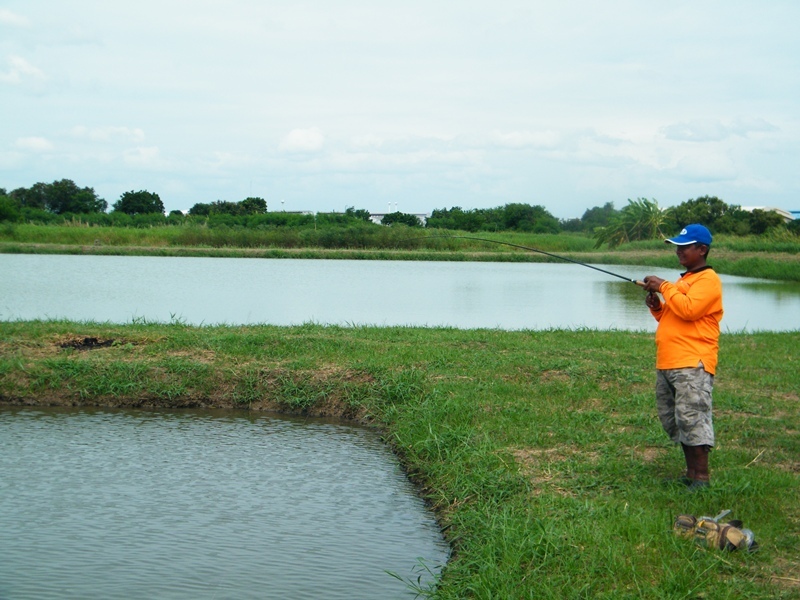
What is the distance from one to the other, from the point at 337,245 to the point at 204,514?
3210 centimetres

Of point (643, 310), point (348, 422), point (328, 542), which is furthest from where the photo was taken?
point (643, 310)

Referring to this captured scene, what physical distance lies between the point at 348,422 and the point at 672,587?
4.72 m

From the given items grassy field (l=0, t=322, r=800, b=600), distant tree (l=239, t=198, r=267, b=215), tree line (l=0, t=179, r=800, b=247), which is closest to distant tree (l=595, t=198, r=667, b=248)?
tree line (l=0, t=179, r=800, b=247)

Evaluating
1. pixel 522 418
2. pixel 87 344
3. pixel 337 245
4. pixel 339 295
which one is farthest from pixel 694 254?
pixel 337 245

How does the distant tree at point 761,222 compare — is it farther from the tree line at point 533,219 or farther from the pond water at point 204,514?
the pond water at point 204,514

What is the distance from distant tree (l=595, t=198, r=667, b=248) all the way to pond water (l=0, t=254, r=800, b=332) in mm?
12249

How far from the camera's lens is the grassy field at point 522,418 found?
4.10 metres

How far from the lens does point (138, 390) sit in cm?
850

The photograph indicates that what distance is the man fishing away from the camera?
4.75 m

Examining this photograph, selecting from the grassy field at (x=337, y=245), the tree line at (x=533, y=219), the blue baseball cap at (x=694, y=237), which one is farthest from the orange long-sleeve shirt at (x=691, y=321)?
the tree line at (x=533, y=219)

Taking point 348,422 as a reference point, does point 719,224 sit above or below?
above

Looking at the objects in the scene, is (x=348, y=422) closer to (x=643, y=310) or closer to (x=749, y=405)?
(x=749, y=405)

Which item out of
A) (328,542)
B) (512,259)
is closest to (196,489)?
(328,542)

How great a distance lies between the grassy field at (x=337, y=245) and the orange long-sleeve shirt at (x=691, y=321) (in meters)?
26.6
